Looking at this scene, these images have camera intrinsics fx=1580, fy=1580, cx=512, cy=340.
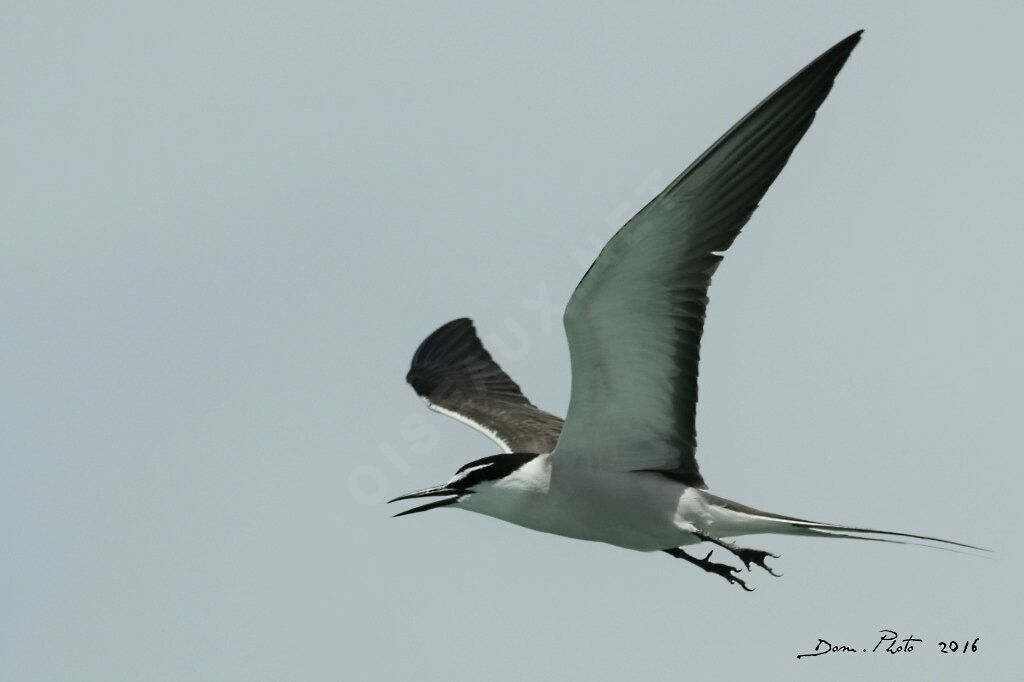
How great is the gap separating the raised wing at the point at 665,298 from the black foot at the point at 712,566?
27.5 inches

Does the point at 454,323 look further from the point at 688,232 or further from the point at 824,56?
the point at 824,56

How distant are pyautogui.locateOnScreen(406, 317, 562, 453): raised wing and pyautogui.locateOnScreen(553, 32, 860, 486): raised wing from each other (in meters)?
2.08

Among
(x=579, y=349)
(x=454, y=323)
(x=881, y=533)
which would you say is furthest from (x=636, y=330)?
(x=454, y=323)

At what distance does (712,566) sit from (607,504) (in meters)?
1.11

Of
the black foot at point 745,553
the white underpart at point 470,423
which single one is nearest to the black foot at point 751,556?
the black foot at point 745,553

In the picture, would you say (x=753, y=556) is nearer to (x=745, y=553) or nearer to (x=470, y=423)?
(x=745, y=553)

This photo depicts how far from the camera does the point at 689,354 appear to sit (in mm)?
12562

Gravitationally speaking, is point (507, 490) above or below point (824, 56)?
below

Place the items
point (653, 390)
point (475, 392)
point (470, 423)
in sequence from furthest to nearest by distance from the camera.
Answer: point (475, 392), point (470, 423), point (653, 390)

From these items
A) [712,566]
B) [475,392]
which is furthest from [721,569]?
[475,392]

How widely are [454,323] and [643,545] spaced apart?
18.6 ft

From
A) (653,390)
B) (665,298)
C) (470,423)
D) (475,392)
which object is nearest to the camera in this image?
(665,298)

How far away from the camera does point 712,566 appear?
Answer: 1338cm

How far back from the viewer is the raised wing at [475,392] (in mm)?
15586
